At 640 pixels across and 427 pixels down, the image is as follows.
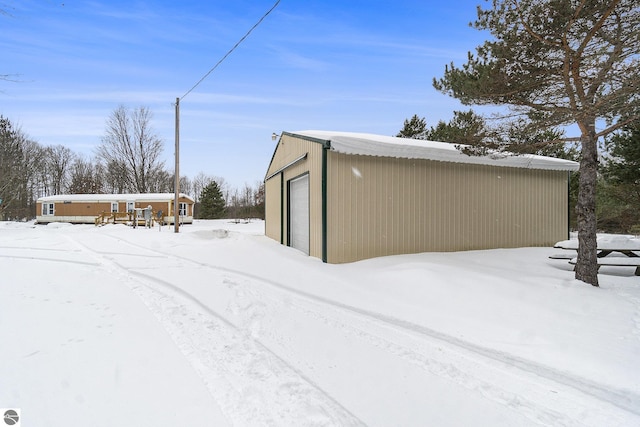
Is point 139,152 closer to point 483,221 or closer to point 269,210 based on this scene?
point 269,210

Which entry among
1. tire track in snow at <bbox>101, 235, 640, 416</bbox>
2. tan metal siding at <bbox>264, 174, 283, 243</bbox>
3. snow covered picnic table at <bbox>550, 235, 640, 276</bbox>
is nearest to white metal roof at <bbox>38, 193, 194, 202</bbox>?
tan metal siding at <bbox>264, 174, 283, 243</bbox>

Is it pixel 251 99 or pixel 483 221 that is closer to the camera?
pixel 483 221

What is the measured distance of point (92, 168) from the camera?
136ft

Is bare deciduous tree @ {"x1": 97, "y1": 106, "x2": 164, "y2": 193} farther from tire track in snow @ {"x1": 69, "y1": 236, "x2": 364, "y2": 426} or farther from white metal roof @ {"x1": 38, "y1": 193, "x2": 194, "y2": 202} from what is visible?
tire track in snow @ {"x1": 69, "y1": 236, "x2": 364, "y2": 426}

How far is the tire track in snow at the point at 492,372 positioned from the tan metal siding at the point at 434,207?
359cm

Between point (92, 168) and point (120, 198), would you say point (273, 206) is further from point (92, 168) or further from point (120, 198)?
point (92, 168)

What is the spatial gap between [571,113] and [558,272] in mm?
3258

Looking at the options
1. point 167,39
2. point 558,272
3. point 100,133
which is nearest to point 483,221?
point 558,272

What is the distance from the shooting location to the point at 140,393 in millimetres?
2193

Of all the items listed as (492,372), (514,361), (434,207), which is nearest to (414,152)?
(434,207)

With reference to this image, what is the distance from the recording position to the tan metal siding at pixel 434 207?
741cm

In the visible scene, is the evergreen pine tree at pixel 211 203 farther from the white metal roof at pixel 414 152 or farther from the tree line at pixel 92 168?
the white metal roof at pixel 414 152

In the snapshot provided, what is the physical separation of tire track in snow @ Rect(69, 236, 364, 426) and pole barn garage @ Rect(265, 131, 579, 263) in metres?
4.10

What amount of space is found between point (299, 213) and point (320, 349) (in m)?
7.08
